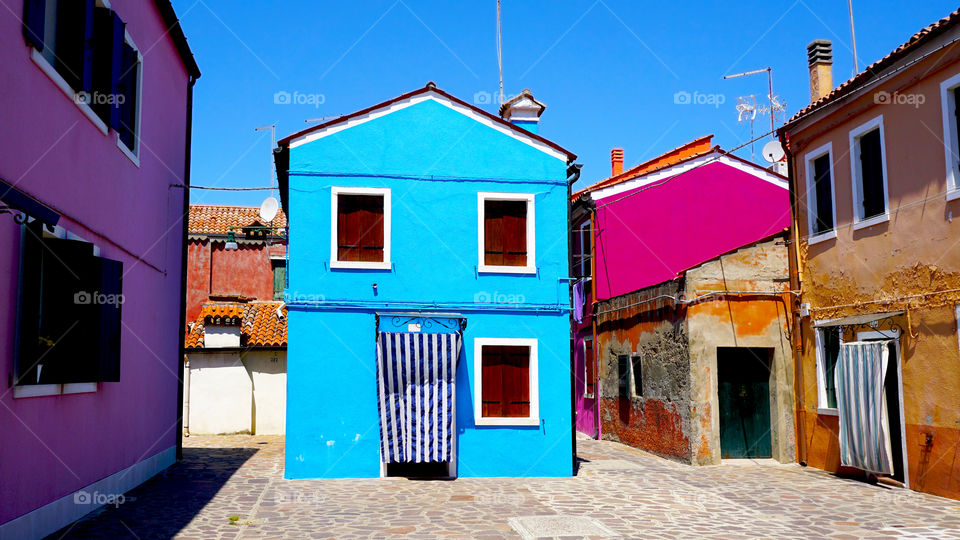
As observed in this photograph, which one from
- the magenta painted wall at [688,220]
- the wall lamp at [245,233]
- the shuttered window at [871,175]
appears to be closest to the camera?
the shuttered window at [871,175]

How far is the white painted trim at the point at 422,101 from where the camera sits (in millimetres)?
14195

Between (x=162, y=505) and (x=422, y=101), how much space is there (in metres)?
7.89

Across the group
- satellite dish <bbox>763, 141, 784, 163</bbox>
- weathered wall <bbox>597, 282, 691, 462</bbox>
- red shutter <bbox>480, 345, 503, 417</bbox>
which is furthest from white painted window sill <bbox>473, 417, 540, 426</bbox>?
satellite dish <bbox>763, 141, 784, 163</bbox>

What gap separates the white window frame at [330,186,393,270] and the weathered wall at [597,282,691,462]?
5805 millimetres

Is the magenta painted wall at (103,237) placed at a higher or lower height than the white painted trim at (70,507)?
higher

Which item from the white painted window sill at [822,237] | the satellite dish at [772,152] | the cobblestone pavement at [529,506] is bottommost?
the cobblestone pavement at [529,506]

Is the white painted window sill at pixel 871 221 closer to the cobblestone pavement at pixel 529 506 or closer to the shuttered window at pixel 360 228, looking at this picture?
the cobblestone pavement at pixel 529 506

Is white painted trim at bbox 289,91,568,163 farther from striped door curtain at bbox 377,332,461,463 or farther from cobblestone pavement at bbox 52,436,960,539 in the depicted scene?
cobblestone pavement at bbox 52,436,960,539

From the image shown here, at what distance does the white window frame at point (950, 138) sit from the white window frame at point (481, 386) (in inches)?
265

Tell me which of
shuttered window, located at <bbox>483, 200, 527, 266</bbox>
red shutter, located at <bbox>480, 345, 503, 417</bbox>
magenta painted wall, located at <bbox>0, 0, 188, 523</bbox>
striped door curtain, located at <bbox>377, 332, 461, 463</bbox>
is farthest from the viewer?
shuttered window, located at <bbox>483, 200, 527, 266</bbox>

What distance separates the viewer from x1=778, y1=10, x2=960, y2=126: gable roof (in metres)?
10.9

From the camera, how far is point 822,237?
14.4 metres

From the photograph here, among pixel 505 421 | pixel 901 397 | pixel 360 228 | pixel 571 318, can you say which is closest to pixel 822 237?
pixel 901 397

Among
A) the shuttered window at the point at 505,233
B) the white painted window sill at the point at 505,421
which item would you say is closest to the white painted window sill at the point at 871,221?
the shuttered window at the point at 505,233
